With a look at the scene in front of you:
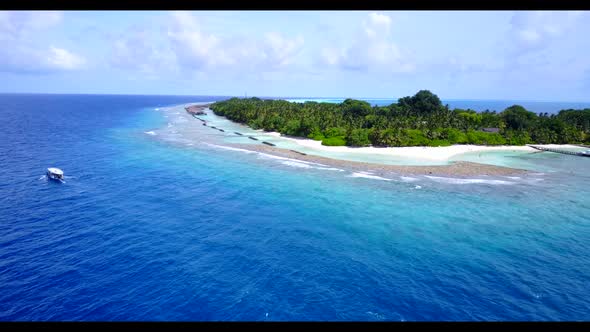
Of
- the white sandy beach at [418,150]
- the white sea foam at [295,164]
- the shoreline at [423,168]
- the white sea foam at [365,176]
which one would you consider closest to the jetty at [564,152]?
the white sandy beach at [418,150]

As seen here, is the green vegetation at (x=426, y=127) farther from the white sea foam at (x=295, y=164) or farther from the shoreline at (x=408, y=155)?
the white sea foam at (x=295, y=164)

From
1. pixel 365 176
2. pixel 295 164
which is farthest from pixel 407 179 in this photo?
pixel 295 164

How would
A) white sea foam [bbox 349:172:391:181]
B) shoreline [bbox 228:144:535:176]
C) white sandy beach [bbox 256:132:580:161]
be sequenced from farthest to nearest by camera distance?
white sandy beach [bbox 256:132:580:161], shoreline [bbox 228:144:535:176], white sea foam [bbox 349:172:391:181]

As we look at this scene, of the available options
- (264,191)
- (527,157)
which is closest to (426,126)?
(527,157)

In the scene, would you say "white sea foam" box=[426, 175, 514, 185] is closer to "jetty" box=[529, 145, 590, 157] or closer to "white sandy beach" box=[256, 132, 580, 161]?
→ "white sandy beach" box=[256, 132, 580, 161]

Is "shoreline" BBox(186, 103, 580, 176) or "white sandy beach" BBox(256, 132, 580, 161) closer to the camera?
"shoreline" BBox(186, 103, 580, 176)

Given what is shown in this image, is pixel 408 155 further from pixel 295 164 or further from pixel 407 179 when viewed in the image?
pixel 295 164

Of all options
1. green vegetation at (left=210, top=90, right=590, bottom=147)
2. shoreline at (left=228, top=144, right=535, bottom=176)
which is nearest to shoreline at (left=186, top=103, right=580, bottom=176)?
shoreline at (left=228, top=144, right=535, bottom=176)

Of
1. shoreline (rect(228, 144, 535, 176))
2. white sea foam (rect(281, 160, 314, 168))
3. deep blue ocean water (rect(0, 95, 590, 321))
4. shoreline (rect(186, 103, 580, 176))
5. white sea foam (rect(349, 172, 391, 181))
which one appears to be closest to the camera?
deep blue ocean water (rect(0, 95, 590, 321))

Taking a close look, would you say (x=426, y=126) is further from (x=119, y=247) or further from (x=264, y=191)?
(x=119, y=247)
